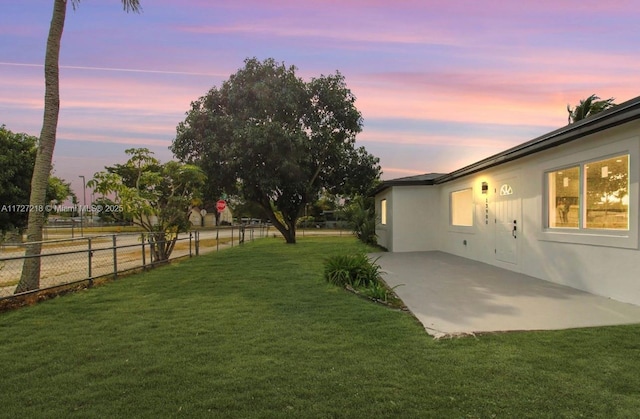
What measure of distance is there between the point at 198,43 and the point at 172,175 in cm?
414

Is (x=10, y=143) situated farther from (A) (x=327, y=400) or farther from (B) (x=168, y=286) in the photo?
(A) (x=327, y=400)

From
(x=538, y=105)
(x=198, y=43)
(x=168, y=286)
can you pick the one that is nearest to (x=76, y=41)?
(x=198, y=43)

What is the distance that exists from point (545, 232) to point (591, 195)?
4.34ft

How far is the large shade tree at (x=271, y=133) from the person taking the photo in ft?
63.3

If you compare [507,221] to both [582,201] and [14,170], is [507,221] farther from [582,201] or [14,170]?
[14,170]

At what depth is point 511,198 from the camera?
929cm

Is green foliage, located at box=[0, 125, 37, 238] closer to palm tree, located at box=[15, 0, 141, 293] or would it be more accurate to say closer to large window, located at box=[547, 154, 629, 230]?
palm tree, located at box=[15, 0, 141, 293]

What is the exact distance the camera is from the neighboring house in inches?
230

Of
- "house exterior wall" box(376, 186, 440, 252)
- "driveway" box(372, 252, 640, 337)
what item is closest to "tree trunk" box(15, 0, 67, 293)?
"driveway" box(372, 252, 640, 337)

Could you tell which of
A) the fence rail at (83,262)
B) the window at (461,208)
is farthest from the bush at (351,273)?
the window at (461,208)

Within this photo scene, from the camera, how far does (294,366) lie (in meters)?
3.53

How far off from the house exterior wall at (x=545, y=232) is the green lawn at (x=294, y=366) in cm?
189

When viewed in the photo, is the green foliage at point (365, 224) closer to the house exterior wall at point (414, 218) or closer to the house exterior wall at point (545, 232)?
the house exterior wall at point (414, 218)

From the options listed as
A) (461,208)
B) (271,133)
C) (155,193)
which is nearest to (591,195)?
(461,208)
